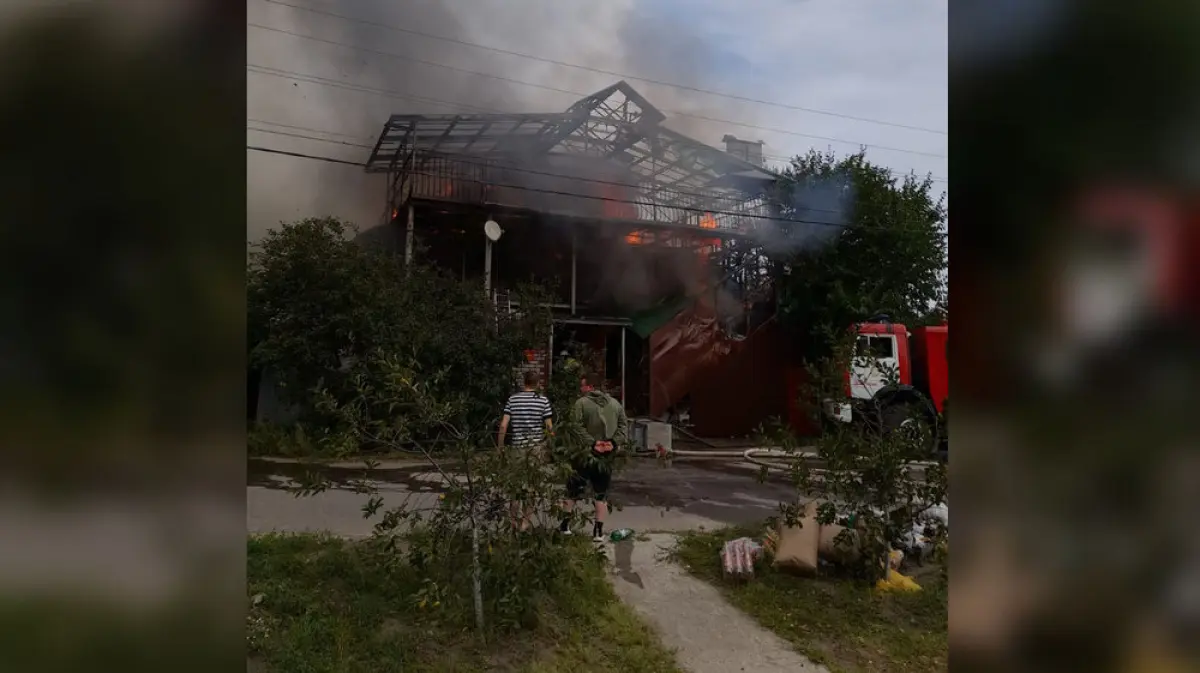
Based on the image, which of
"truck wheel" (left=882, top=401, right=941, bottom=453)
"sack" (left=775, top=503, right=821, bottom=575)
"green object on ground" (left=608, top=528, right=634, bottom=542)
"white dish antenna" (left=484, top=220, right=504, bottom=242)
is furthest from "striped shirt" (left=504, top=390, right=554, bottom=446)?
"white dish antenna" (left=484, top=220, right=504, bottom=242)

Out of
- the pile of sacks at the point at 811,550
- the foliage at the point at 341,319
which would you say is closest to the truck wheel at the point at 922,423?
the pile of sacks at the point at 811,550

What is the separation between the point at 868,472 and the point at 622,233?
12512 millimetres

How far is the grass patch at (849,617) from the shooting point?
320 centimetres

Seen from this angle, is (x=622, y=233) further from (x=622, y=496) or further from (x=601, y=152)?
(x=622, y=496)

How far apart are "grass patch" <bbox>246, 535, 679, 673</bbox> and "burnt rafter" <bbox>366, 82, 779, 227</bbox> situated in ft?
37.1

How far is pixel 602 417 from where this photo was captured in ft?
14.9

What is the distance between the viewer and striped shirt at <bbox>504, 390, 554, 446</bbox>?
14.1ft

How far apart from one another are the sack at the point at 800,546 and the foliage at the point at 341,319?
660cm

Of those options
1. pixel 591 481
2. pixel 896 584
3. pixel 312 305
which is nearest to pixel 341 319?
pixel 312 305
